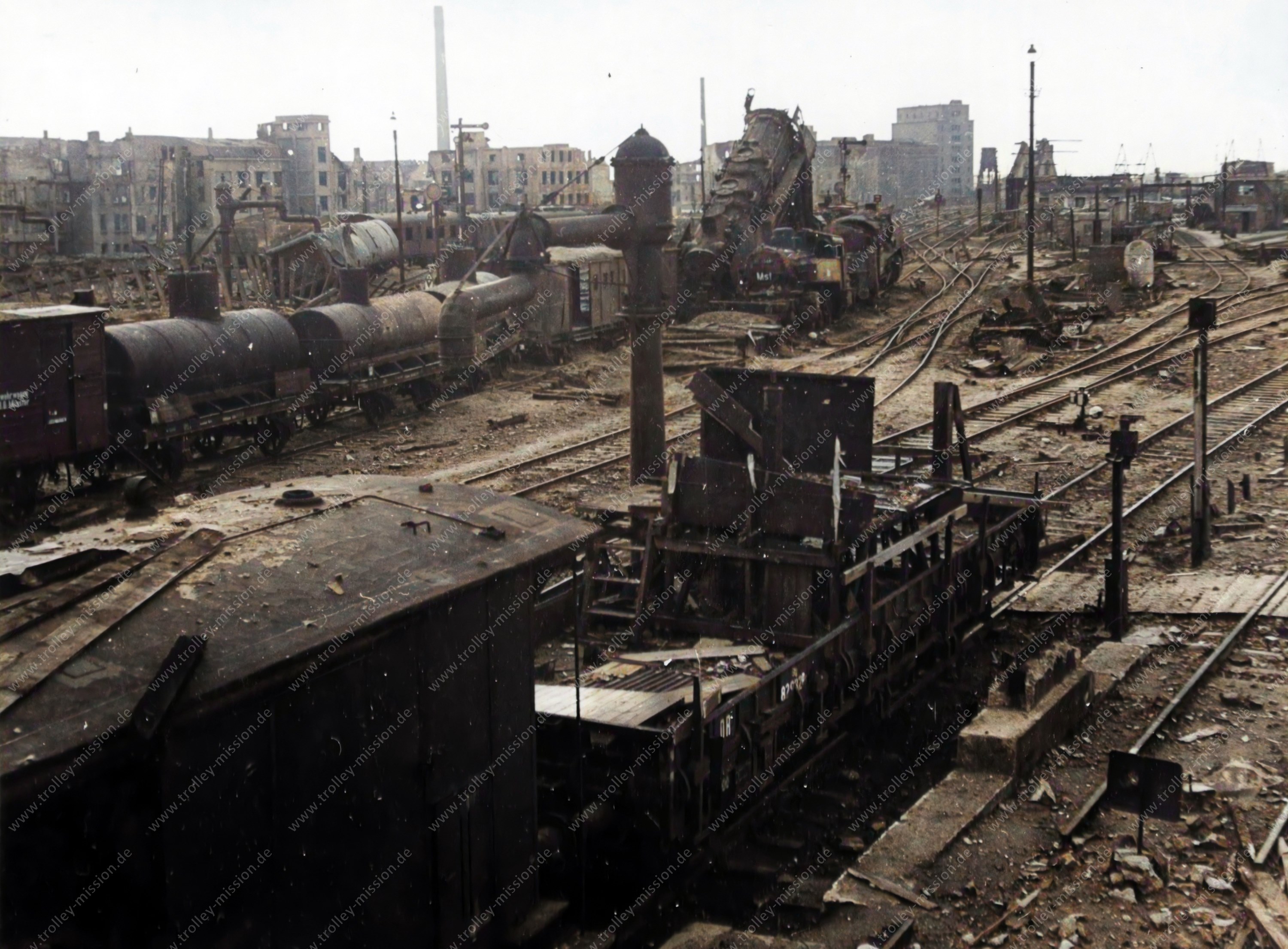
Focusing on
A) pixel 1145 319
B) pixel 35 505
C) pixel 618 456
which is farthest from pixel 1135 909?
pixel 1145 319

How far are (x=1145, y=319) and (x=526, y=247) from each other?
620 inches

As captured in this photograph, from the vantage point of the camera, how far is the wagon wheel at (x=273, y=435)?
21344 millimetres

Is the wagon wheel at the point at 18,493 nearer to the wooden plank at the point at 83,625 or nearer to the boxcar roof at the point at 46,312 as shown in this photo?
the boxcar roof at the point at 46,312

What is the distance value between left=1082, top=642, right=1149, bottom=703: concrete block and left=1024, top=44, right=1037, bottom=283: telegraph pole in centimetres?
2273

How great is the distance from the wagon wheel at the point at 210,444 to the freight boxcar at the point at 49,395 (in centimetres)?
274

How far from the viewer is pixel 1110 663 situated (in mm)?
11812

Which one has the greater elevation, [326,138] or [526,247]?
[326,138]

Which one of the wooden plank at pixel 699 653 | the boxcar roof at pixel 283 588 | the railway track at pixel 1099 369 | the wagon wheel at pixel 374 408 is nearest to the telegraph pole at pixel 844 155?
the railway track at pixel 1099 369

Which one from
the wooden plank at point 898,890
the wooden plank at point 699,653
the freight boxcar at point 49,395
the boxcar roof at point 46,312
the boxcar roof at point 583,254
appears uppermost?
the boxcar roof at point 583,254

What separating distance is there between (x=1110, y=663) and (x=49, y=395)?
13.4 meters

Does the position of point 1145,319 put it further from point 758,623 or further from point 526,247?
point 758,623

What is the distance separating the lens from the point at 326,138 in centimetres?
9062

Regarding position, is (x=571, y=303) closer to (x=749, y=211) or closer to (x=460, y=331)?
(x=460, y=331)

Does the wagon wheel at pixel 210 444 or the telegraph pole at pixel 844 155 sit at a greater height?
the telegraph pole at pixel 844 155
